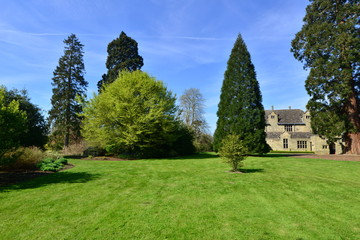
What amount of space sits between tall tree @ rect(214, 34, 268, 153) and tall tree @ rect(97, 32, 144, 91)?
2043 cm

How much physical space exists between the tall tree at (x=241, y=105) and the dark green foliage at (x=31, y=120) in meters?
19.8

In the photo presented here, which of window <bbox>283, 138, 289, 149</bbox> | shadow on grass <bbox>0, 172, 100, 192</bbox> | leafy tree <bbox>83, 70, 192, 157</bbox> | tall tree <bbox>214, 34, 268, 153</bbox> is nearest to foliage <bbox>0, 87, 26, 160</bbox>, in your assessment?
shadow on grass <bbox>0, 172, 100, 192</bbox>

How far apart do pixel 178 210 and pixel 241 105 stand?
2069cm

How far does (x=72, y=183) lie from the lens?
8688mm

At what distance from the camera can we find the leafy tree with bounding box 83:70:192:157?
20594mm

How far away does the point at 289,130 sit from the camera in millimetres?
47562

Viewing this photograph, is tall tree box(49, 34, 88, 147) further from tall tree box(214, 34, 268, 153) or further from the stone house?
the stone house

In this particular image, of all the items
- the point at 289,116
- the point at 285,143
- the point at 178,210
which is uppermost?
→ the point at 289,116

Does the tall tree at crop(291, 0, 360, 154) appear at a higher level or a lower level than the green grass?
higher

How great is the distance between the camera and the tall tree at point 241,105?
77.8ft

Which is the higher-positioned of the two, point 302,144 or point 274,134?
point 274,134

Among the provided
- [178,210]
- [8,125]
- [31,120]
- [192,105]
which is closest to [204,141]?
[192,105]

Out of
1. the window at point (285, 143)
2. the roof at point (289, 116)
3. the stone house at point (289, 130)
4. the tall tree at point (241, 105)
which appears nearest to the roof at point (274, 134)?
the stone house at point (289, 130)

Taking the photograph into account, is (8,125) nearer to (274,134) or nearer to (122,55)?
(122,55)
